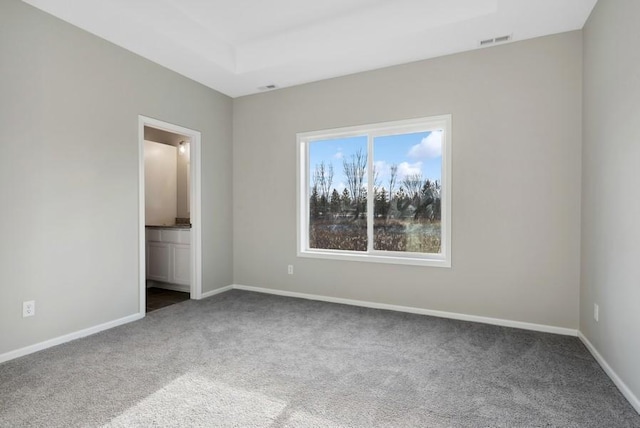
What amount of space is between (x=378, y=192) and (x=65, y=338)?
3357 millimetres

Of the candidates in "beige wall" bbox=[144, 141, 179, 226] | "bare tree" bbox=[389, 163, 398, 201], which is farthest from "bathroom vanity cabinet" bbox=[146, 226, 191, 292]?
"bare tree" bbox=[389, 163, 398, 201]

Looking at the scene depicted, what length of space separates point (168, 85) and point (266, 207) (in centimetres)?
185

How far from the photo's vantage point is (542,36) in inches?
122

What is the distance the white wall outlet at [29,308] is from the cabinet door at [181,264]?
1894mm

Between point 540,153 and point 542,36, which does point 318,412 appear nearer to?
point 540,153

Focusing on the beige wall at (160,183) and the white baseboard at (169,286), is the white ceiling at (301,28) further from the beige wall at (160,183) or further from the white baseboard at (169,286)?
the white baseboard at (169,286)

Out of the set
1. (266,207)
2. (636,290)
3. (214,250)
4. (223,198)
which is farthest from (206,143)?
(636,290)

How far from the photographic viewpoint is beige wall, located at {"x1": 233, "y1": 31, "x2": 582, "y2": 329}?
10.0 ft

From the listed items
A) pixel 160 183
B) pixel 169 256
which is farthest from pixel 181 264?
pixel 160 183

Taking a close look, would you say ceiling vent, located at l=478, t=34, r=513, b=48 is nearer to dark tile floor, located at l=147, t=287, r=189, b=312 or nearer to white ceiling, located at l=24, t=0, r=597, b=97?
white ceiling, located at l=24, t=0, r=597, b=97

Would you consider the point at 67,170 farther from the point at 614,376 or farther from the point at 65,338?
the point at 614,376

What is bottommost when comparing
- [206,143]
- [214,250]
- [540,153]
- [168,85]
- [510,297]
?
[510,297]

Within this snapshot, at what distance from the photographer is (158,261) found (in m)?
4.81

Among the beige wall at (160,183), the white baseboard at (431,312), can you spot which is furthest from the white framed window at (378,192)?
the beige wall at (160,183)
